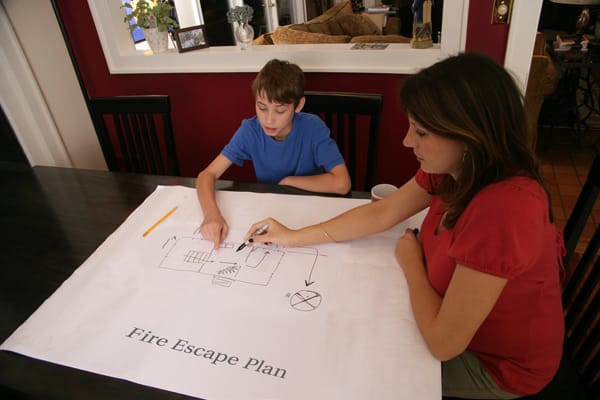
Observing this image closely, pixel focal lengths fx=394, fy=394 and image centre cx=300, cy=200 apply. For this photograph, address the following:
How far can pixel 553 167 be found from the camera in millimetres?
2969

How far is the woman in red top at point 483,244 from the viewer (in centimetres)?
65

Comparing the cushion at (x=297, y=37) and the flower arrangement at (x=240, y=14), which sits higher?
the flower arrangement at (x=240, y=14)

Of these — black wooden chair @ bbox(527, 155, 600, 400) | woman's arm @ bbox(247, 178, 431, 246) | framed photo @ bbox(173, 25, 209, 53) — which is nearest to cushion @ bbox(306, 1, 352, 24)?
framed photo @ bbox(173, 25, 209, 53)

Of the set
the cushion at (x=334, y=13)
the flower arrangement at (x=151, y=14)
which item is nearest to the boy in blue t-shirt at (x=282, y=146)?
the flower arrangement at (x=151, y=14)

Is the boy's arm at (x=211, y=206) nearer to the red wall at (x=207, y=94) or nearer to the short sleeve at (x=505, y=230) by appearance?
the short sleeve at (x=505, y=230)

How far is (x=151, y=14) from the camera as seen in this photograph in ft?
6.51

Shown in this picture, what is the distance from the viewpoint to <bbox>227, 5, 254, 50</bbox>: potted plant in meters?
1.84

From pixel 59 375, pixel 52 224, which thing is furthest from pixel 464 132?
pixel 52 224

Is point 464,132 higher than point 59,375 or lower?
higher

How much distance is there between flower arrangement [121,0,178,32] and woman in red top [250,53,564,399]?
170 cm

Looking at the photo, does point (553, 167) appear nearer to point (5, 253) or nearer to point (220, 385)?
point (220, 385)

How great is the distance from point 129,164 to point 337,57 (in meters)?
1.03

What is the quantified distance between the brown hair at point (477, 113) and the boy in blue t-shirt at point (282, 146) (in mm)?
516

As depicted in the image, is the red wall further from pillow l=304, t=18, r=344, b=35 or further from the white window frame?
pillow l=304, t=18, r=344, b=35
